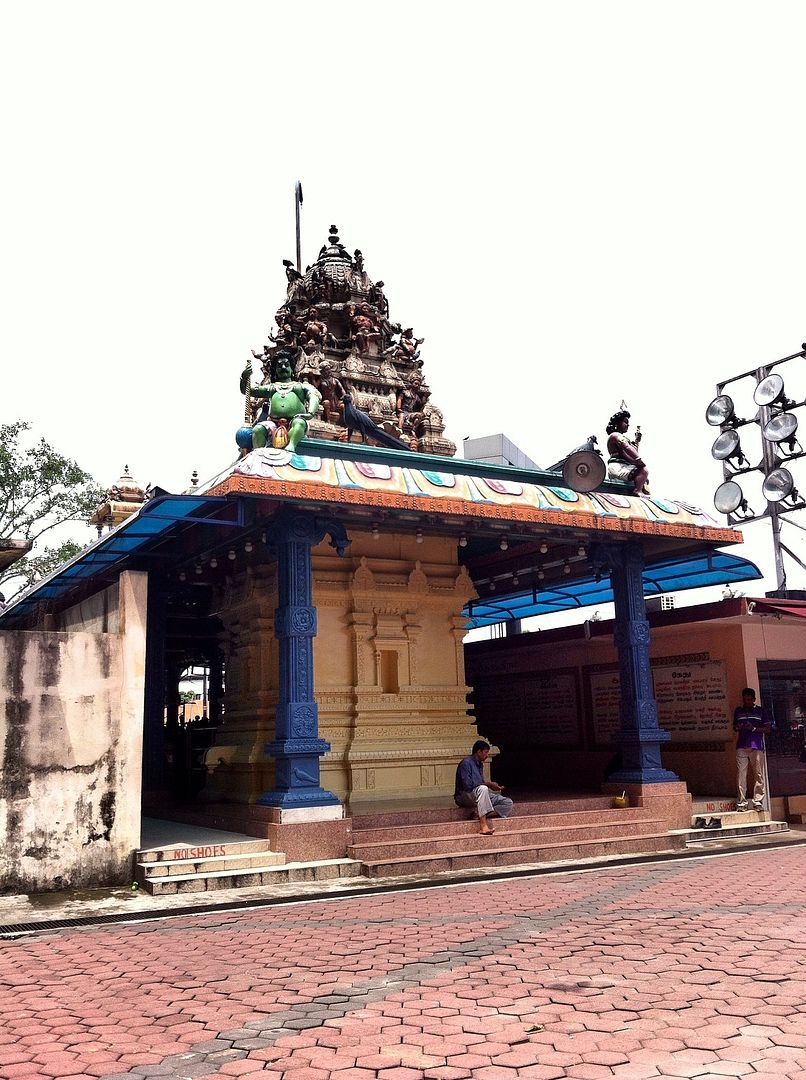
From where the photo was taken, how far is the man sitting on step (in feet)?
33.9

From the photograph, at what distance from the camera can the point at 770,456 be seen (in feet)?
55.2

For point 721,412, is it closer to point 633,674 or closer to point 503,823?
point 633,674

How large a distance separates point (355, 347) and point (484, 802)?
31.3ft

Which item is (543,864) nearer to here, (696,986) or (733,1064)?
(696,986)

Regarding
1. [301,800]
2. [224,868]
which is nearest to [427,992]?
[224,868]

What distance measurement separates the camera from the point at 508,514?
10.7 m

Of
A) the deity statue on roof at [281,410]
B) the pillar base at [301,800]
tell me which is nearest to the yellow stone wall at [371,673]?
the pillar base at [301,800]

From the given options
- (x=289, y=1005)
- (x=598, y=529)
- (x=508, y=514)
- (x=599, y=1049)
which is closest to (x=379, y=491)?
(x=508, y=514)

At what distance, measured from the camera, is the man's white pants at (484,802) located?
10.3 meters

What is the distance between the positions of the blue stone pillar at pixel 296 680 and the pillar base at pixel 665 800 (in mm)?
4299

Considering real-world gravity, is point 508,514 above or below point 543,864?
above

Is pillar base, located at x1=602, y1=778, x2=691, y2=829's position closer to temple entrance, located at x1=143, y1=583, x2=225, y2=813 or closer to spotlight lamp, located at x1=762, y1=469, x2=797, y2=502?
temple entrance, located at x1=143, y1=583, x2=225, y2=813

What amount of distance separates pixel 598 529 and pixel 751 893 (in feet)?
16.1

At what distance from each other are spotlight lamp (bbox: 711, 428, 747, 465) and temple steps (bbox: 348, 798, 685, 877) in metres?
8.38
